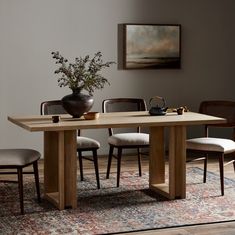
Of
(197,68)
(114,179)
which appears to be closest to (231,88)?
(197,68)

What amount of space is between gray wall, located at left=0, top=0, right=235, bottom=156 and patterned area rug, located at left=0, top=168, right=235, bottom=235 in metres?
1.44

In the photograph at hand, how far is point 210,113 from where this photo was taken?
5445 mm

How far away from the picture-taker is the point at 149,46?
6.70m

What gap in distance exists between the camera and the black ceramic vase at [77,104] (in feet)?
14.8

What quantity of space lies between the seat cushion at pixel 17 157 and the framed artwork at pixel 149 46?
2.57m

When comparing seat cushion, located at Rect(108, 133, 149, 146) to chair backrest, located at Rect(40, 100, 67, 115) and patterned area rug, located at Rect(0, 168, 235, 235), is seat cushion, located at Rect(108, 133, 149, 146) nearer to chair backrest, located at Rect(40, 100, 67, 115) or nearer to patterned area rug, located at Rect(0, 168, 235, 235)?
patterned area rug, located at Rect(0, 168, 235, 235)

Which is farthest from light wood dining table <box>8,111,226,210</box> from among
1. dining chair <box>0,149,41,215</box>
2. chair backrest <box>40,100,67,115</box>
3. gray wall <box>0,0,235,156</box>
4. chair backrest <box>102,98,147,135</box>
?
gray wall <box>0,0,235,156</box>

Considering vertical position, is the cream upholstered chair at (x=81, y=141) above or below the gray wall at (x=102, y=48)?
below

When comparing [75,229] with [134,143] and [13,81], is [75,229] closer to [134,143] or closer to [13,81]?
[134,143]

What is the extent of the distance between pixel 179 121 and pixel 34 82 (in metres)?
2.43

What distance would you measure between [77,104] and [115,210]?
0.90 metres

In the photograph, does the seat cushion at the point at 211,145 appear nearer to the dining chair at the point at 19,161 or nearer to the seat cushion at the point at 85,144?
the seat cushion at the point at 85,144

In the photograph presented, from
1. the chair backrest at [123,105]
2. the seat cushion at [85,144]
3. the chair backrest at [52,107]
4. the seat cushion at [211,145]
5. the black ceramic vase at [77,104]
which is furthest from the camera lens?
the chair backrest at [123,105]

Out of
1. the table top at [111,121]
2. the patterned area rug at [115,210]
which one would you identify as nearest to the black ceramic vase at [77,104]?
the table top at [111,121]
